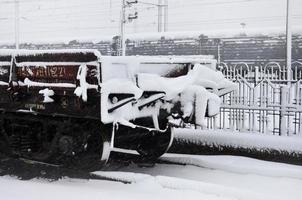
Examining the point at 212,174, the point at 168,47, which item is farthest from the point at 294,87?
the point at 168,47

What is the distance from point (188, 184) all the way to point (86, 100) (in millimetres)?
1705

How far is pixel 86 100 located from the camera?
604cm

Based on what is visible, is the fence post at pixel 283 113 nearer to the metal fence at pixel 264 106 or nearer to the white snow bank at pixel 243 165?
the metal fence at pixel 264 106

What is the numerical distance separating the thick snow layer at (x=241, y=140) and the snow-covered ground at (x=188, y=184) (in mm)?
460

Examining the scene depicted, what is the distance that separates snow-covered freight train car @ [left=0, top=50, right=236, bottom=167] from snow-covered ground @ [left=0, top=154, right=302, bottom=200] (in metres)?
0.53

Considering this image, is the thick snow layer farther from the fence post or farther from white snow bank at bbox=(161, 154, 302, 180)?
the fence post

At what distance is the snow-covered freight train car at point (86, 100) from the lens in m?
6.09

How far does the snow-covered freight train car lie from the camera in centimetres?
609

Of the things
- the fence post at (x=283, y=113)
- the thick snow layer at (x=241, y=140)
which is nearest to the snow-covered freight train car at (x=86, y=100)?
the thick snow layer at (x=241, y=140)

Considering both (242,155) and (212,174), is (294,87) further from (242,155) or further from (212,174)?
(212,174)

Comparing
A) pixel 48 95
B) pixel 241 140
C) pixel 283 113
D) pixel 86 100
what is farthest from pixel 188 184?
pixel 283 113

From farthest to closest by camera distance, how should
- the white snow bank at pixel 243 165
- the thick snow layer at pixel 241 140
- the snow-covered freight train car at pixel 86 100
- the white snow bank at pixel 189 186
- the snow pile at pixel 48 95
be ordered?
the thick snow layer at pixel 241 140
the white snow bank at pixel 243 165
the snow pile at pixel 48 95
the snow-covered freight train car at pixel 86 100
the white snow bank at pixel 189 186

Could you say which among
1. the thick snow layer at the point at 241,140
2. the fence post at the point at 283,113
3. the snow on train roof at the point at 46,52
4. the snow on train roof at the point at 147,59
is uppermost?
the snow on train roof at the point at 46,52

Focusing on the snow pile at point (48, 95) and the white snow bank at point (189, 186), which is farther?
the snow pile at point (48, 95)
